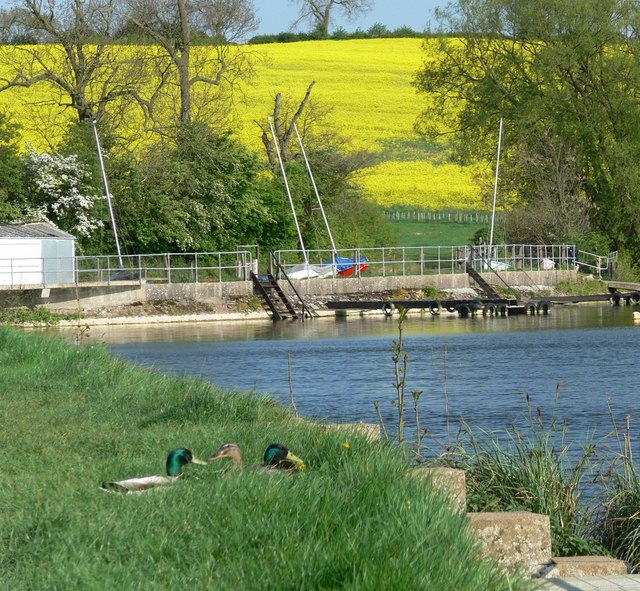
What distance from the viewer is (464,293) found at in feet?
197

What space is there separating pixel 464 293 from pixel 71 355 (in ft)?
140

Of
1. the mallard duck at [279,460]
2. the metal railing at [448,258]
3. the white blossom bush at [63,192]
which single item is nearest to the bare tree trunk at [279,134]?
the metal railing at [448,258]

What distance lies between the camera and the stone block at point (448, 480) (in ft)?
29.3

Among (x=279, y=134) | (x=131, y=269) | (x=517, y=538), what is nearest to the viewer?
(x=517, y=538)

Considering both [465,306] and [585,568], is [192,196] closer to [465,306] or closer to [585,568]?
[465,306]

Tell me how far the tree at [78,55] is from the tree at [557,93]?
57.1 feet

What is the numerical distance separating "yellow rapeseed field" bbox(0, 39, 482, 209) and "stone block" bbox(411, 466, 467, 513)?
6219cm

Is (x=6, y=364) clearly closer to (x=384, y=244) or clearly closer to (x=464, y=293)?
(x=464, y=293)

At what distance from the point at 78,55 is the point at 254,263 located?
1224cm

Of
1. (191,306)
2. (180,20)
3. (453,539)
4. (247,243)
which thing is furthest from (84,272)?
(453,539)

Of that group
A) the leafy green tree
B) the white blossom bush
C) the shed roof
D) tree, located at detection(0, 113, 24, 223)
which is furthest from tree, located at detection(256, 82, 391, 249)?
the shed roof

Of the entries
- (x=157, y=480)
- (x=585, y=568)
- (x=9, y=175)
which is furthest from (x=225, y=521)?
(x=9, y=175)

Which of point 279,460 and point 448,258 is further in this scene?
point 448,258

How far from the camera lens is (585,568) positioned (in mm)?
8727
